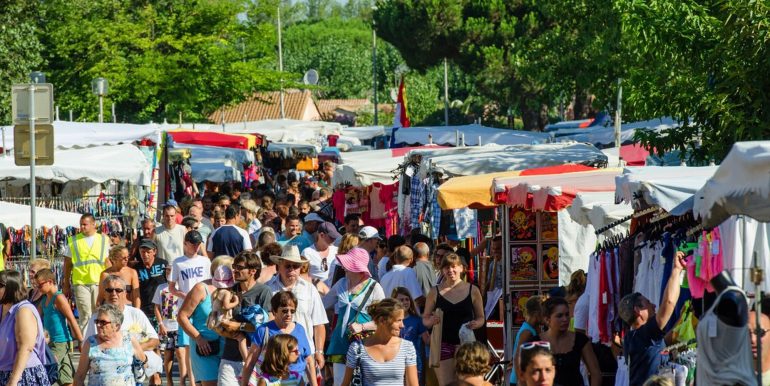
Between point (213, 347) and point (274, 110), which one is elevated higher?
point (274, 110)

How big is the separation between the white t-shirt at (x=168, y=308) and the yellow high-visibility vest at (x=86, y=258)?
2.56 metres

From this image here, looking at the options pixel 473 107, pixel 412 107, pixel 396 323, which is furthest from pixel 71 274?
pixel 412 107

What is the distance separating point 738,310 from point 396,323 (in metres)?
3.79

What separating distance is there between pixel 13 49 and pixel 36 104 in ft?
61.6

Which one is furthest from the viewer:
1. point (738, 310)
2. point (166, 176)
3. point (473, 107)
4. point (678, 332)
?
point (473, 107)

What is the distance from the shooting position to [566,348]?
31.1ft

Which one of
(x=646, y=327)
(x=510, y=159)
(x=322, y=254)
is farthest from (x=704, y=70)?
(x=646, y=327)

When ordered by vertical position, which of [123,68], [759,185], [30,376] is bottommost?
[30,376]

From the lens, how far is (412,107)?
93438mm

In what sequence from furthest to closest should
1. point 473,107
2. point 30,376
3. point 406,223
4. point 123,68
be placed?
point 473,107 < point 123,68 < point 406,223 < point 30,376

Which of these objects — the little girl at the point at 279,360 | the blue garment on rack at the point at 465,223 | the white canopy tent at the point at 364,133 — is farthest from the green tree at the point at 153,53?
the little girl at the point at 279,360

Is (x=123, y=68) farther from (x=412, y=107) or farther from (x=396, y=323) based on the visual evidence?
(x=412, y=107)

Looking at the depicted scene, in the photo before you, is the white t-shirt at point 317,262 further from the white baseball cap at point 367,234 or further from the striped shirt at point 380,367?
the striped shirt at point 380,367

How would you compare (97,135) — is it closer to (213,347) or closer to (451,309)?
(213,347)
